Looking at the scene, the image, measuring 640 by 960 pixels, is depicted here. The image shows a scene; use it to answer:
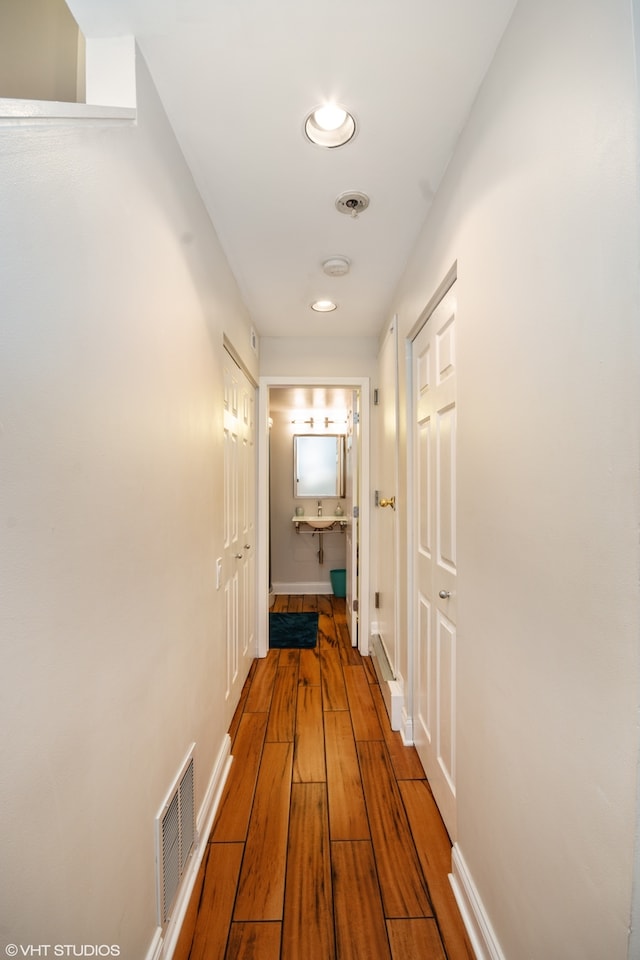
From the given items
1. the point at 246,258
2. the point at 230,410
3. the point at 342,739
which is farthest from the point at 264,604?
the point at 246,258

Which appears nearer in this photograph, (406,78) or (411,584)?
(406,78)

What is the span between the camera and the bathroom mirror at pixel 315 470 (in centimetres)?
500

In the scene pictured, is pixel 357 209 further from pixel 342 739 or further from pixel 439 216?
pixel 342 739

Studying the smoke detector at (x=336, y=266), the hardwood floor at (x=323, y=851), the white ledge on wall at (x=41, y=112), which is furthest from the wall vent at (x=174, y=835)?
the smoke detector at (x=336, y=266)

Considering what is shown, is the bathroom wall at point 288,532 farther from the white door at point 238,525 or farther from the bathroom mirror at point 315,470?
the white door at point 238,525

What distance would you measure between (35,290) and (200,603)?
1178 millimetres

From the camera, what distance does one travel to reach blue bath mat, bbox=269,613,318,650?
138 inches

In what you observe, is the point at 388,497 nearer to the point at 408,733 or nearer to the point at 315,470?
the point at 408,733

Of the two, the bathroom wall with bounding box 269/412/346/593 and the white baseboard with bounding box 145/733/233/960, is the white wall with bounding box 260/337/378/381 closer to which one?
the bathroom wall with bounding box 269/412/346/593

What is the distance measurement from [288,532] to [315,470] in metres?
0.80

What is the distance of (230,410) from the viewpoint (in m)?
2.23

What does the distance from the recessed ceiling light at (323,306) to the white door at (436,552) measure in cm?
78

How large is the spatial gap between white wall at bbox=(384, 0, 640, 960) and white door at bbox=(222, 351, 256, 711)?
51.3 inches

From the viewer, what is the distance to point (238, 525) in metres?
2.48
